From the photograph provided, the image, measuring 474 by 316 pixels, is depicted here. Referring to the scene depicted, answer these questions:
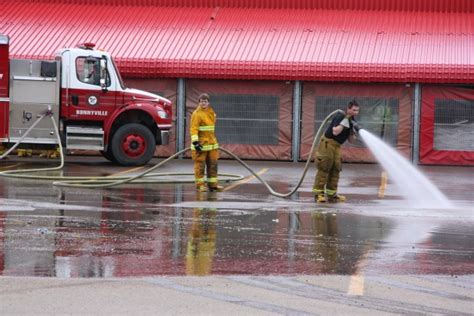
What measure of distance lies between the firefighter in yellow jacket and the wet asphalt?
1.59ft

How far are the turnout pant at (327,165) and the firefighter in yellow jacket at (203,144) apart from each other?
2.30 metres

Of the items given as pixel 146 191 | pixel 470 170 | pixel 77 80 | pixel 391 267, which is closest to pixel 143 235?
pixel 391 267

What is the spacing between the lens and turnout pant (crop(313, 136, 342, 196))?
15156 millimetres

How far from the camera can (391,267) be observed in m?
9.32

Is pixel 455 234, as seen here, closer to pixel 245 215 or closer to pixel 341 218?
pixel 341 218

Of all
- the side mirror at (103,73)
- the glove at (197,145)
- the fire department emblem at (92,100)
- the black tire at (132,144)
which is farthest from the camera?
the black tire at (132,144)

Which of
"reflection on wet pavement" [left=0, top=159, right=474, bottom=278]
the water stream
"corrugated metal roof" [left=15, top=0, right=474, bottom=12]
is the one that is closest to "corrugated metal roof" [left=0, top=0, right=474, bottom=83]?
"corrugated metal roof" [left=15, top=0, right=474, bottom=12]

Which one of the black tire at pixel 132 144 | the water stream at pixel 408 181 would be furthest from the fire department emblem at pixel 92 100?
the water stream at pixel 408 181

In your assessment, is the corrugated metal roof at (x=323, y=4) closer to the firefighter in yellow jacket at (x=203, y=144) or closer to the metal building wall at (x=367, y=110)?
the metal building wall at (x=367, y=110)

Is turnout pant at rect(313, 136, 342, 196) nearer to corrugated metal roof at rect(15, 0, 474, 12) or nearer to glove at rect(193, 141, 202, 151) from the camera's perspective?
glove at rect(193, 141, 202, 151)

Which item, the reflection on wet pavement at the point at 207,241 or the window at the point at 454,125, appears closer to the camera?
the reflection on wet pavement at the point at 207,241

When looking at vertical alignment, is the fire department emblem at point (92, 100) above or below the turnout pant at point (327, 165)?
above

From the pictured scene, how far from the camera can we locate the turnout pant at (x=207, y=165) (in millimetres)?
16781

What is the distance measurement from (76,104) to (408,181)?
8.41 m
